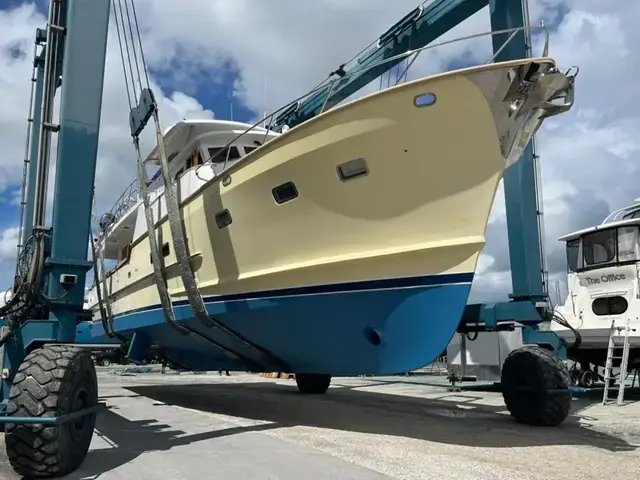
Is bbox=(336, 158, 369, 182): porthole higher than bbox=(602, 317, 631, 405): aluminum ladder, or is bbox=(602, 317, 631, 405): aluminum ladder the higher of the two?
bbox=(336, 158, 369, 182): porthole

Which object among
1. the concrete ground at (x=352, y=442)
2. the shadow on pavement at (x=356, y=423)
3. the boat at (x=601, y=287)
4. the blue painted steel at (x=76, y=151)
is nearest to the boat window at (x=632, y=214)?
the boat at (x=601, y=287)

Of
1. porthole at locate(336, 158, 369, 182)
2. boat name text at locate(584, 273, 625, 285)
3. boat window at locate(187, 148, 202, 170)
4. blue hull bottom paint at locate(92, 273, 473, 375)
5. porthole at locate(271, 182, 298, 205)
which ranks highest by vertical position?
boat window at locate(187, 148, 202, 170)

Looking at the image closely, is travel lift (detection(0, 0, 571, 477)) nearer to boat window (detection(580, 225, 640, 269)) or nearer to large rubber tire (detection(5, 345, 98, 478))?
large rubber tire (detection(5, 345, 98, 478))

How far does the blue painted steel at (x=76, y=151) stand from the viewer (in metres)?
4.73

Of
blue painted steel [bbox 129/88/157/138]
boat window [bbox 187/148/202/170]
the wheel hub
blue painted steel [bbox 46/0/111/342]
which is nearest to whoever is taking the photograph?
the wheel hub

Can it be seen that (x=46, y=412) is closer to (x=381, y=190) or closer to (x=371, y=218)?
(x=371, y=218)

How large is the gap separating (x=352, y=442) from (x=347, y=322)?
1.12 metres

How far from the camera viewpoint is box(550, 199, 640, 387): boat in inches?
379

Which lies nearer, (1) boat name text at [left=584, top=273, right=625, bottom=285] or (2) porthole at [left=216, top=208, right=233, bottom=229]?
(2) porthole at [left=216, top=208, right=233, bottom=229]

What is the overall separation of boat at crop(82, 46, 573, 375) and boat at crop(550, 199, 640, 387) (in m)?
5.12

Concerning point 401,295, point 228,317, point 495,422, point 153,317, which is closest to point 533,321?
point 495,422

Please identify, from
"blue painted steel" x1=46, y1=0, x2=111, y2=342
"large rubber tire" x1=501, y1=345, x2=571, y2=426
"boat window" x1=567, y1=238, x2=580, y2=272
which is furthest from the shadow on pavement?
"boat window" x1=567, y1=238, x2=580, y2=272

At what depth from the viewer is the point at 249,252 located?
6.04m

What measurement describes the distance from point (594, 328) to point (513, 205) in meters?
3.64
